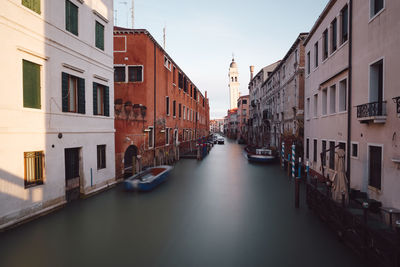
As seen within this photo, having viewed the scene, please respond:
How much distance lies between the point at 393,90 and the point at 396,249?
177 inches

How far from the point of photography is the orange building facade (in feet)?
45.8

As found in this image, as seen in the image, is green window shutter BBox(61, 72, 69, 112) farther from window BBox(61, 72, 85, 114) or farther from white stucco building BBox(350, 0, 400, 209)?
white stucco building BBox(350, 0, 400, 209)

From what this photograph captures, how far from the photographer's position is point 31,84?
747 centimetres

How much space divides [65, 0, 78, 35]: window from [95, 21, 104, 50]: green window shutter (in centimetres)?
146

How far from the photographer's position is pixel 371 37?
7461 mm

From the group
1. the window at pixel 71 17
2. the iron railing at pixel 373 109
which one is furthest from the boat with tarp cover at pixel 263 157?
the window at pixel 71 17

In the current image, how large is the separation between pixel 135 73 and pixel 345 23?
13043 millimetres

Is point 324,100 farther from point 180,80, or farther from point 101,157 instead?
point 180,80

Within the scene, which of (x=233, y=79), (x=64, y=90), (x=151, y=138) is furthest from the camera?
(x=233, y=79)

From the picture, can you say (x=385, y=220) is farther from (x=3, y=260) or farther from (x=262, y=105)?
(x=262, y=105)

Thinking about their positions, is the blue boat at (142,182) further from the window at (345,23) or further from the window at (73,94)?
the window at (345,23)

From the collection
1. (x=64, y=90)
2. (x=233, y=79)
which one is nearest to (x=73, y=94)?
(x=64, y=90)

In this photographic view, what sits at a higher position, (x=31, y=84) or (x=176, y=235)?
(x=31, y=84)

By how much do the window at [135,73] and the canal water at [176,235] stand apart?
352 inches
